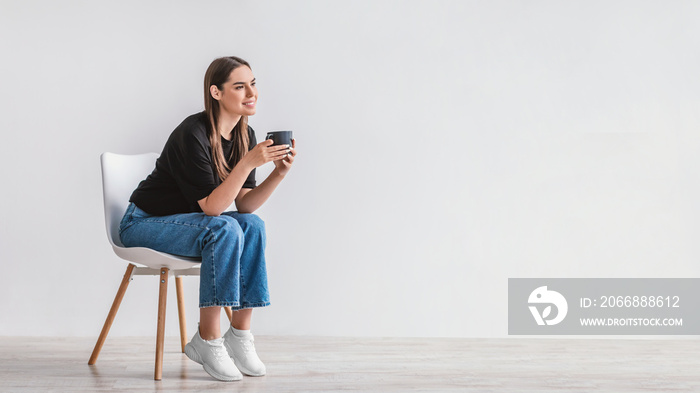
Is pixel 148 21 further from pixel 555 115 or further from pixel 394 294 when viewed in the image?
pixel 555 115

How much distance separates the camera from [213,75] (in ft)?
6.64

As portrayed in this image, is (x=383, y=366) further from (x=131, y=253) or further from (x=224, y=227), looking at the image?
(x=131, y=253)

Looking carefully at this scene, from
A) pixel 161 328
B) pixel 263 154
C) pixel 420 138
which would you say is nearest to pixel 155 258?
pixel 161 328

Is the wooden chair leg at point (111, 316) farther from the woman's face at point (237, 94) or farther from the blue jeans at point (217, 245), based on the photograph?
the woman's face at point (237, 94)

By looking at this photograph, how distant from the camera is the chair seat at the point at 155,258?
6.25 feet

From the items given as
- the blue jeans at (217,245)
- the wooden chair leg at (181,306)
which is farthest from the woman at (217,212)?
the wooden chair leg at (181,306)

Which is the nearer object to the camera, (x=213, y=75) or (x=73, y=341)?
(x=213, y=75)

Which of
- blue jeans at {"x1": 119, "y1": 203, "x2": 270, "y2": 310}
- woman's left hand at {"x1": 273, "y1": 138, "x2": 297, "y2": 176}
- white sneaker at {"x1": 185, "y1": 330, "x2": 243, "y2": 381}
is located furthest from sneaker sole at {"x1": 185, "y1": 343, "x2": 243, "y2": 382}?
woman's left hand at {"x1": 273, "y1": 138, "x2": 297, "y2": 176}

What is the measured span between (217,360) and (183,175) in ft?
1.68

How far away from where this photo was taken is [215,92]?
6.63ft

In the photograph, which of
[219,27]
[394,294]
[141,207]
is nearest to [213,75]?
[141,207]

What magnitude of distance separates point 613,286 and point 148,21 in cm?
206

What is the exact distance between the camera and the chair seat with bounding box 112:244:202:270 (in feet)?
6.25

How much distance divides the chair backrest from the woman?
10 centimetres
